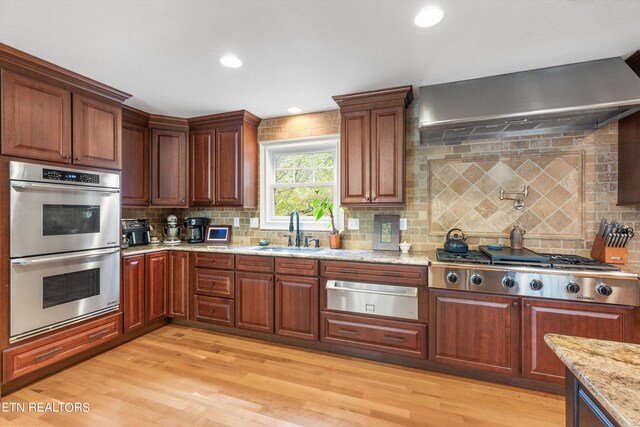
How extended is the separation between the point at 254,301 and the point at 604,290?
111 inches

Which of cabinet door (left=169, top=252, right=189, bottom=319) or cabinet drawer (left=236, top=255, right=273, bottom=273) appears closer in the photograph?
cabinet drawer (left=236, top=255, right=273, bottom=273)

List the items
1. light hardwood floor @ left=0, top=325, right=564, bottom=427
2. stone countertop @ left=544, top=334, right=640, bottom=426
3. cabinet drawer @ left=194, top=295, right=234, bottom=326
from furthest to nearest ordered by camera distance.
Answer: cabinet drawer @ left=194, top=295, right=234, bottom=326, light hardwood floor @ left=0, top=325, right=564, bottom=427, stone countertop @ left=544, top=334, right=640, bottom=426

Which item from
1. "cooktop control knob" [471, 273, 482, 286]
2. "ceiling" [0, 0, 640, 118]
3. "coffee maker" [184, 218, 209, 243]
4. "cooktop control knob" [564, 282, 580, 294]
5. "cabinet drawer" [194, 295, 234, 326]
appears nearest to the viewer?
"ceiling" [0, 0, 640, 118]

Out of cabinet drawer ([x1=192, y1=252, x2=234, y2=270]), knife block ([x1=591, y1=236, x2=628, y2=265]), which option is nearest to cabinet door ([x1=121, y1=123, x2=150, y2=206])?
cabinet drawer ([x1=192, y1=252, x2=234, y2=270])

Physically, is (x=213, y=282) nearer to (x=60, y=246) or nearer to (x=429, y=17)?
(x=60, y=246)

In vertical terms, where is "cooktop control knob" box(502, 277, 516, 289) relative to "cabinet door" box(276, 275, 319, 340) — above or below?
above

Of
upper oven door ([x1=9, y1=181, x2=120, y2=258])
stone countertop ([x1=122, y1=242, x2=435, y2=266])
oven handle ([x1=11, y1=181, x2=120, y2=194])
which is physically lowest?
stone countertop ([x1=122, y1=242, x2=435, y2=266])

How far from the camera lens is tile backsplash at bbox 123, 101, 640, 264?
2.49 metres

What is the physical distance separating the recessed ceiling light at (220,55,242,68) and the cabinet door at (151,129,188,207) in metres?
1.70

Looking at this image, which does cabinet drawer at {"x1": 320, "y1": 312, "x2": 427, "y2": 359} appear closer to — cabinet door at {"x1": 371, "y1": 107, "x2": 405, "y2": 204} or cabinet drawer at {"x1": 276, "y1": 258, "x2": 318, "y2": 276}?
cabinet drawer at {"x1": 276, "y1": 258, "x2": 318, "y2": 276}

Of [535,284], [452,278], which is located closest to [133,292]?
[452,278]

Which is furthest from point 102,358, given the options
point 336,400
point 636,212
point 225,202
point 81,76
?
point 636,212

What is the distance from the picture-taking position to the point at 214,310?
3.19 meters

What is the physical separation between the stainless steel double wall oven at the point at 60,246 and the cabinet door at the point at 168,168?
2.44ft
